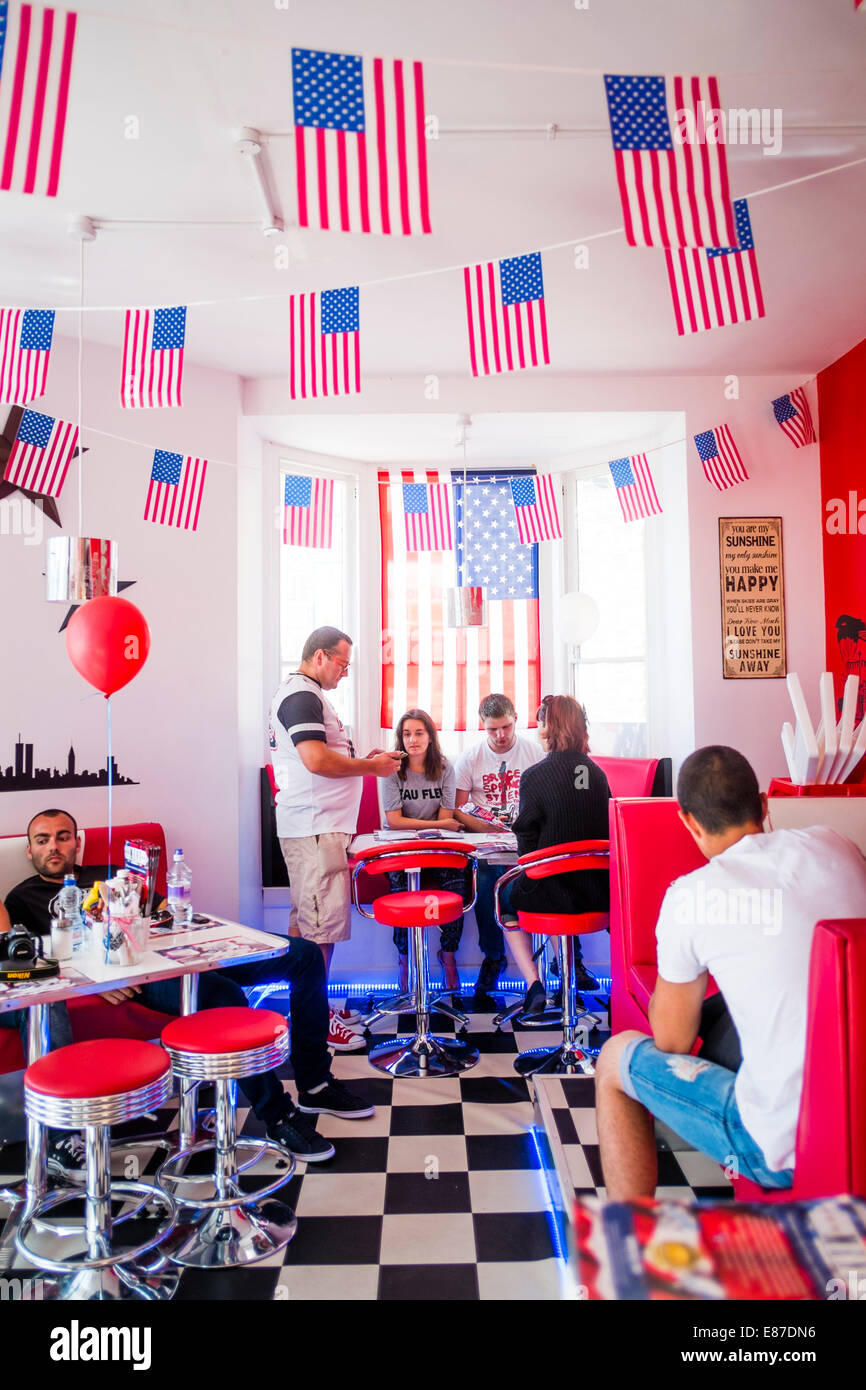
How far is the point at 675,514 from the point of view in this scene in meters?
5.39

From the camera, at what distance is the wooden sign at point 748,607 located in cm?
512

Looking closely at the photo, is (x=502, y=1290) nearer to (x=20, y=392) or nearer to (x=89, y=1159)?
(x=89, y=1159)

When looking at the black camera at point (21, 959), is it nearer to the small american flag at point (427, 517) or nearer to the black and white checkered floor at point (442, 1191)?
the black and white checkered floor at point (442, 1191)

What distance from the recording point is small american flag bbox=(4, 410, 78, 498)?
4094 mm

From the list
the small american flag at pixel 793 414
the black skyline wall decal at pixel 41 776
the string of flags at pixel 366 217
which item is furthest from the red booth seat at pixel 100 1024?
the small american flag at pixel 793 414

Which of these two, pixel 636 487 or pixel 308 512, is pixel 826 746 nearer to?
pixel 636 487

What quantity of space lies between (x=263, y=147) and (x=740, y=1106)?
3.22 metres

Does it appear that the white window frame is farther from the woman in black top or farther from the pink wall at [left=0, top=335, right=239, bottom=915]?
the woman in black top

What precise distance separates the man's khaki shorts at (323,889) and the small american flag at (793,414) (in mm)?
3525

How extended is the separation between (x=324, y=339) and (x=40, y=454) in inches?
62.1

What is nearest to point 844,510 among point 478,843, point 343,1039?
point 478,843

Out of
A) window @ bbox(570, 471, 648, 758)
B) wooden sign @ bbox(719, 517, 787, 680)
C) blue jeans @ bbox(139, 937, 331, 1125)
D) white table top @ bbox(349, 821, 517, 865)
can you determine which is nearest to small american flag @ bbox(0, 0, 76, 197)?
blue jeans @ bbox(139, 937, 331, 1125)

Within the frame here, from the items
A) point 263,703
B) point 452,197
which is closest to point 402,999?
point 263,703
